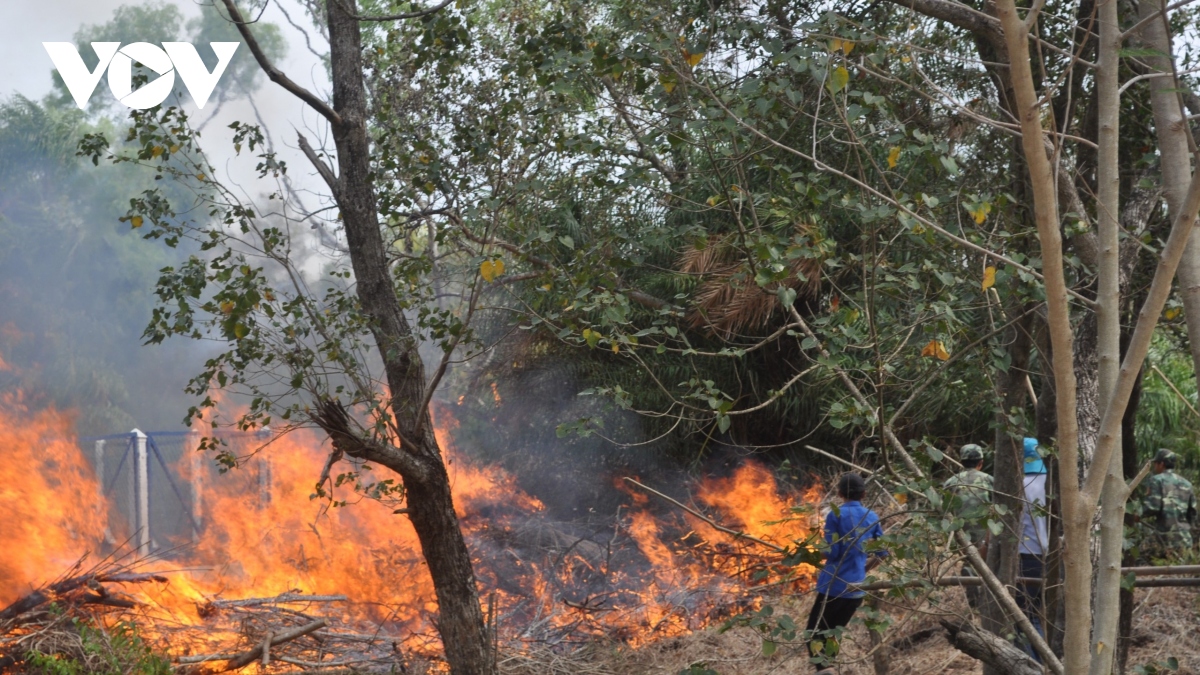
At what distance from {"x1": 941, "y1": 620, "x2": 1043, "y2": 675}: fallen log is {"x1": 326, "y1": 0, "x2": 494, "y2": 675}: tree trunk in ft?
11.0

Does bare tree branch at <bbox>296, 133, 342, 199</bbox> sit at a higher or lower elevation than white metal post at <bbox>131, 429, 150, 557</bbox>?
higher

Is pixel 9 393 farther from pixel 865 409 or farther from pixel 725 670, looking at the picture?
pixel 865 409

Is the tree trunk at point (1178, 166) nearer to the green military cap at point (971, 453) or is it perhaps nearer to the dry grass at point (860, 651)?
the green military cap at point (971, 453)

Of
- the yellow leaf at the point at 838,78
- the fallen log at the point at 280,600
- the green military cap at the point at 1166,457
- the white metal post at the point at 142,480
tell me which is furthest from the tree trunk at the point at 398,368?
the white metal post at the point at 142,480

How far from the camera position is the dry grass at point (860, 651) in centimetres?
666

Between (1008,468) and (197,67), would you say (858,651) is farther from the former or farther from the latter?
(197,67)

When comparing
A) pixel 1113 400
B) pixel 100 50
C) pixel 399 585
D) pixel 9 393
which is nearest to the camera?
pixel 1113 400

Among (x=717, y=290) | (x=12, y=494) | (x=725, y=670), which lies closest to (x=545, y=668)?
(x=725, y=670)

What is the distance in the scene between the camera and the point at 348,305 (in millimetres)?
5902

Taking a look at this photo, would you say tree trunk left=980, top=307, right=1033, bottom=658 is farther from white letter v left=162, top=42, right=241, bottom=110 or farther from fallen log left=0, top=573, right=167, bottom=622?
white letter v left=162, top=42, right=241, bottom=110

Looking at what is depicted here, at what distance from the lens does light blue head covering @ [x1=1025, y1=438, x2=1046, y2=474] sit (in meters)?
4.95

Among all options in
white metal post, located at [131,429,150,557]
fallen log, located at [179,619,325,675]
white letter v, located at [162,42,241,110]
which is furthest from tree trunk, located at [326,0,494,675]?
white letter v, located at [162,42,241,110]

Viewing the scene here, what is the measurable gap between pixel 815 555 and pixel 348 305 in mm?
3744

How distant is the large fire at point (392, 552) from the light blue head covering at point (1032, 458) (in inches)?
76.4
